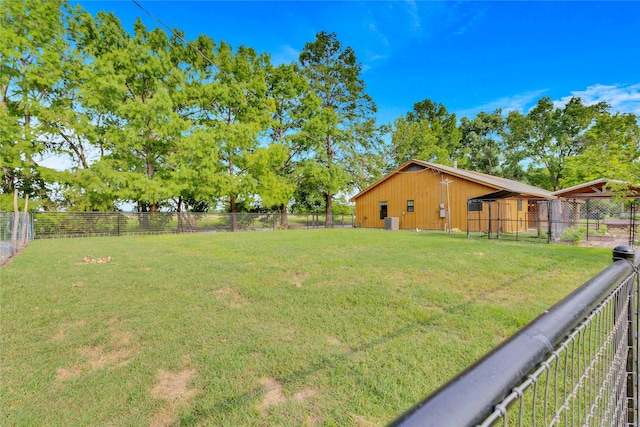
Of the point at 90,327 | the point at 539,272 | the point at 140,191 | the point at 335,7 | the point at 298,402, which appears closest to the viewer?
the point at 298,402

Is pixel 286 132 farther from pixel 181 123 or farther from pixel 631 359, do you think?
pixel 631 359

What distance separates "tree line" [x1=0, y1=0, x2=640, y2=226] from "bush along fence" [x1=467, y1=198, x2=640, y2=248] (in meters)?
2.69

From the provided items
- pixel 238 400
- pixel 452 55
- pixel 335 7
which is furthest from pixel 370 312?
pixel 452 55

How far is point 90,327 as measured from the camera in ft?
11.7

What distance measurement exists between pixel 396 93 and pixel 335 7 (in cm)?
2307

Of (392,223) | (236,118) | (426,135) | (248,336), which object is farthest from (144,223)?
(426,135)

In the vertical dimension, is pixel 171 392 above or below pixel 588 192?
below

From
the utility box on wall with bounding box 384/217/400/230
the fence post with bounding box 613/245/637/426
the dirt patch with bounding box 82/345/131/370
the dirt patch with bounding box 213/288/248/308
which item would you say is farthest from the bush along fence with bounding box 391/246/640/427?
the utility box on wall with bounding box 384/217/400/230

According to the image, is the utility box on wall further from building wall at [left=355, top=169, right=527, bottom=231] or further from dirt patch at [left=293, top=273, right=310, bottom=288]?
dirt patch at [left=293, top=273, right=310, bottom=288]

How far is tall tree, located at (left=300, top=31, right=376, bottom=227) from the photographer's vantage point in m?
25.2

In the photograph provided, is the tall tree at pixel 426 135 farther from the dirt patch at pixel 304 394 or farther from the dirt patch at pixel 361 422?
the dirt patch at pixel 361 422

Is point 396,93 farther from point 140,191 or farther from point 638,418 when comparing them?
point 638,418

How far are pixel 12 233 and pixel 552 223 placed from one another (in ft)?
67.2

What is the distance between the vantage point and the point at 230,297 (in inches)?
187
